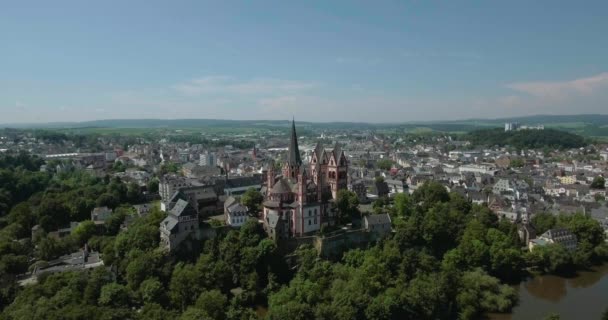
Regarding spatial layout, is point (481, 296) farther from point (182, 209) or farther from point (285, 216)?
point (182, 209)

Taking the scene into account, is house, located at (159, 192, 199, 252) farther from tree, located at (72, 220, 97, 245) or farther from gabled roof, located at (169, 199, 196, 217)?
tree, located at (72, 220, 97, 245)

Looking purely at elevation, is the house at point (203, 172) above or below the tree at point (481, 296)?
above

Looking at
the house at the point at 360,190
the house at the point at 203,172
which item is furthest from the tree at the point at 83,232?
the house at the point at 203,172

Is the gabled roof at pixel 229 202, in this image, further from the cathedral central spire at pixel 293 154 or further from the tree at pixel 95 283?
the tree at pixel 95 283

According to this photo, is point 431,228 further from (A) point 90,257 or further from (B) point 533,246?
(A) point 90,257

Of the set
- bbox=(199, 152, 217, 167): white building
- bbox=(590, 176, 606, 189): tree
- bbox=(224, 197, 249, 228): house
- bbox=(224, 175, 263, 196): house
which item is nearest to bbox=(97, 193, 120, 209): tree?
bbox=(224, 175, 263, 196): house

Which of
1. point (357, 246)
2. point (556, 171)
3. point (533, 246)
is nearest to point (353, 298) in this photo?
point (357, 246)
